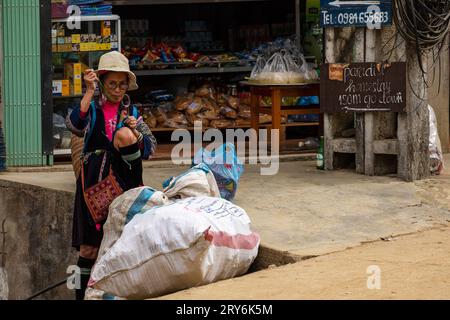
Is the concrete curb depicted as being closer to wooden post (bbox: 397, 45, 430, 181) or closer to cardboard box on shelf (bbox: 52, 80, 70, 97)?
cardboard box on shelf (bbox: 52, 80, 70, 97)

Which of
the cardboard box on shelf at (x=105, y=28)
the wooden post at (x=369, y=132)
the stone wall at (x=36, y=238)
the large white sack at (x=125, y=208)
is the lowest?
the stone wall at (x=36, y=238)

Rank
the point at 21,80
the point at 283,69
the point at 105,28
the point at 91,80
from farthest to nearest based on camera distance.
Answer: the point at 283,69, the point at 105,28, the point at 21,80, the point at 91,80

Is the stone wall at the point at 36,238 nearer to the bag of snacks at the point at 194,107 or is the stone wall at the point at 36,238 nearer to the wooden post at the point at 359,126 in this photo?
the wooden post at the point at 359,126

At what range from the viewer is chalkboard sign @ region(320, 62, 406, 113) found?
10086 millimetres

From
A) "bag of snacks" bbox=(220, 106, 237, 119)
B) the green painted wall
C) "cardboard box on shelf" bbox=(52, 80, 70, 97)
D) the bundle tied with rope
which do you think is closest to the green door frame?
the green painted wall

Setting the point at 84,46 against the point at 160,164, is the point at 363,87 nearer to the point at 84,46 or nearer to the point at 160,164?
the point at 160,164

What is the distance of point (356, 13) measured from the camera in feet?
33.5

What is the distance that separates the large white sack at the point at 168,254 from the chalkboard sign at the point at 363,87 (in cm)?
321

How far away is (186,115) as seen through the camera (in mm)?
13148

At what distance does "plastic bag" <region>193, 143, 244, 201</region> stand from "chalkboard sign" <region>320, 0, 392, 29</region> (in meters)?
2.13

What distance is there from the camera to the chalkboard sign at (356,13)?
1006 cm

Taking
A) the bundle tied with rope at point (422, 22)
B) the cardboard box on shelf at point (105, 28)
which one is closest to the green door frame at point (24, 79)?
the cardboard box on shelf at point (105, 28)

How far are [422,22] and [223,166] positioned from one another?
2443 mm

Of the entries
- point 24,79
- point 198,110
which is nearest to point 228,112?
point 198,110
